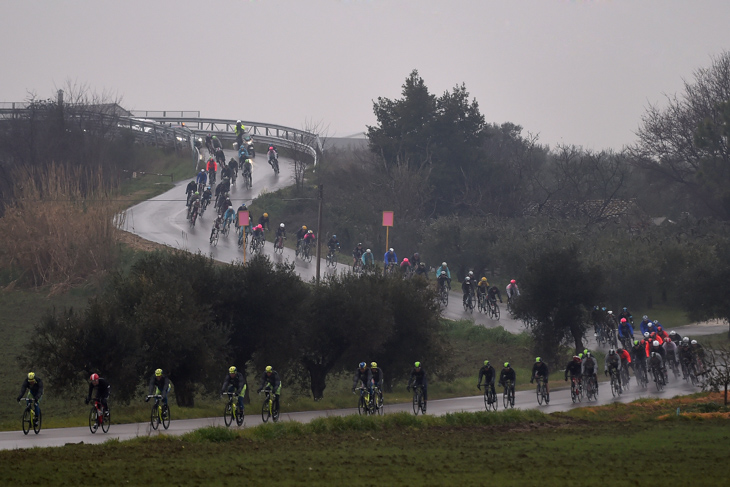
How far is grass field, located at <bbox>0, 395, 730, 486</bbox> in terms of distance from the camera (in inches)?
509

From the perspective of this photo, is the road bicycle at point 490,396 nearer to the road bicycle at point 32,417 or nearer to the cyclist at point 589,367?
→ the cyclist at point 589,367

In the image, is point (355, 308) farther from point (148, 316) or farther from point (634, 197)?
point (634, 197)

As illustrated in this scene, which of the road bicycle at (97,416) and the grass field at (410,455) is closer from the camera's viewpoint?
the grass field at (410,455)

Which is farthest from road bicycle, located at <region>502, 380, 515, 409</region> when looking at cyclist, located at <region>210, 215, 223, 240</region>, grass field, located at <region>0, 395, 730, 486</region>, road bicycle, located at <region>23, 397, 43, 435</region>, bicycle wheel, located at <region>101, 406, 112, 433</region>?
cyclist, located at <region>210, 215, 223, 240</region>

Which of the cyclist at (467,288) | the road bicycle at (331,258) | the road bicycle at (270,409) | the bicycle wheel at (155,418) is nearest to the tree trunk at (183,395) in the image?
the road bicycle at (270,409)

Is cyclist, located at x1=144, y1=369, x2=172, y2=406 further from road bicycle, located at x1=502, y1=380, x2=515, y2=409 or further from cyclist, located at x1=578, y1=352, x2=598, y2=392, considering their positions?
cyclist, located at x1=578, y1=352, x2=598, y2=392

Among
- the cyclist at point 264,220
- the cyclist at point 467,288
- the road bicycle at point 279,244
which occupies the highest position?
the cyclist at point 264,220

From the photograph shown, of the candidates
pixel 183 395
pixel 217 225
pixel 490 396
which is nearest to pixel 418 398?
pixel 490 396

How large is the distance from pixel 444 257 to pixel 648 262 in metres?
15.8

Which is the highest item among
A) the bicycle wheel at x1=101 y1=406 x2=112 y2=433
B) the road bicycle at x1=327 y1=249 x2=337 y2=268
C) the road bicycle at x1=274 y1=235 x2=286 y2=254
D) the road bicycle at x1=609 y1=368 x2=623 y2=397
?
the road bicycle at x1=274 y1=235 x2=286 y2=254

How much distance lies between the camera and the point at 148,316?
26.6 metres

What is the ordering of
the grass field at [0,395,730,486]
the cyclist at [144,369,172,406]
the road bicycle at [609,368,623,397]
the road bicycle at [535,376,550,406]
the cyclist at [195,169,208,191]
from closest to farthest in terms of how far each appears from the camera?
1. the grass field at [0,395,730,486]
2. the cyclist at [144,369,172,406]
3. the road bicycle at [535,376,550,406]
4. the road bicycle at [609,368,623,397]
5. the cyclist at [195,169,208,191]

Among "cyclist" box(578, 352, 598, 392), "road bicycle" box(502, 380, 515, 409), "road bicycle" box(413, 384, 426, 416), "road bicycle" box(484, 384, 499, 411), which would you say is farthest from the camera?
"cyclist" box(578, 352, 598, 392)

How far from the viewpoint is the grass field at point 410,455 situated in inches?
509
